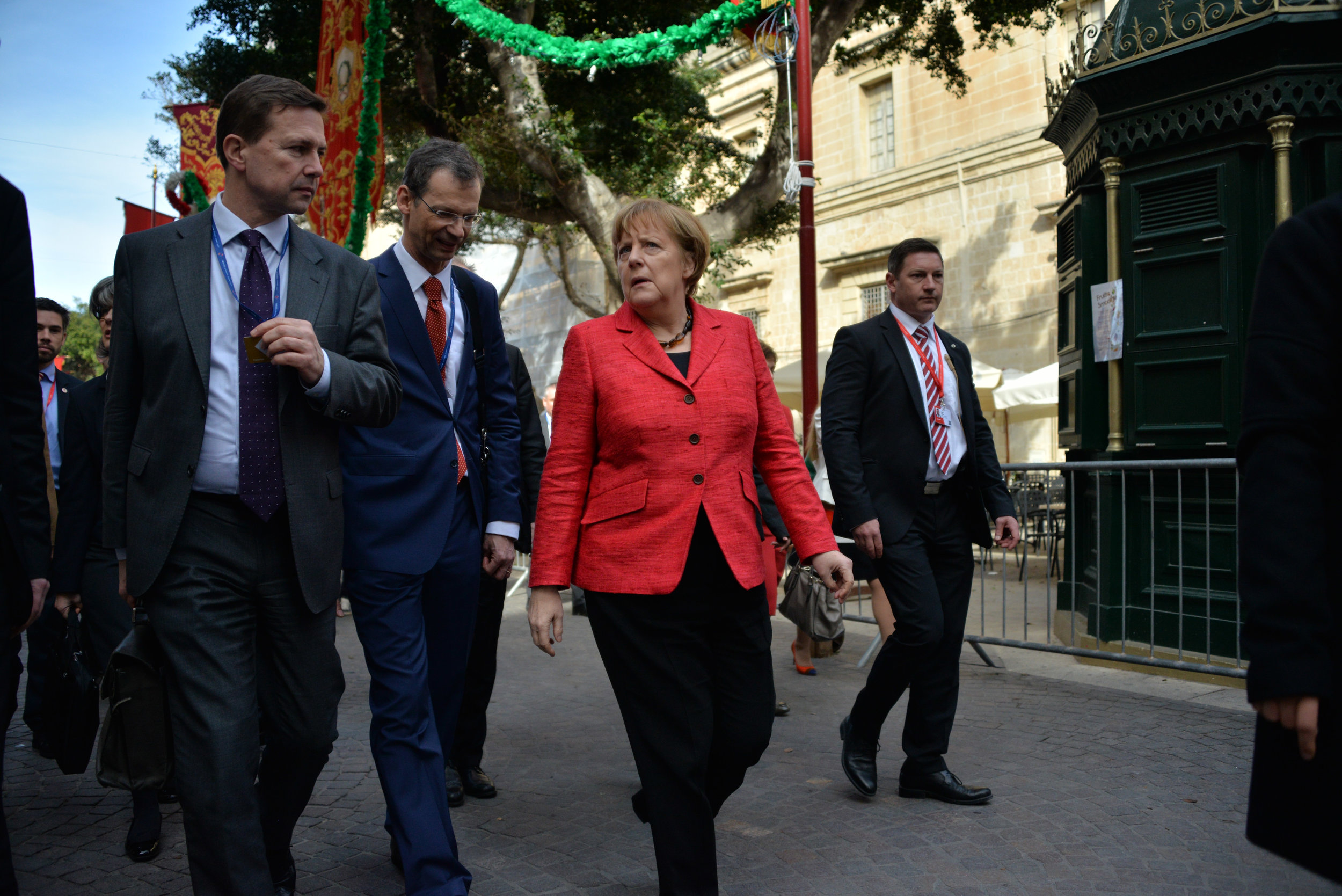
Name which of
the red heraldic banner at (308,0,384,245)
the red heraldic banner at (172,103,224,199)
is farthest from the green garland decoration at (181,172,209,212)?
the red heraldic banner at (308,0,384,245)

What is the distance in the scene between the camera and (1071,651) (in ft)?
22.1

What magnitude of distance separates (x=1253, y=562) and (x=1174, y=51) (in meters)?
5.75

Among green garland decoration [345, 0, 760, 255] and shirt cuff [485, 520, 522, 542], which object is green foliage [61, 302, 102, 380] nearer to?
green garland decoration [345, 0, 760, 255]

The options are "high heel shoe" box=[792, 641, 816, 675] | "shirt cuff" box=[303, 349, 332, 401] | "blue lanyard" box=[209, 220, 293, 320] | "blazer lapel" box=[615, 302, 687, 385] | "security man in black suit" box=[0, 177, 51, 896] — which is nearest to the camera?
"security man in black suit" box=[0, 177, 51, 896]

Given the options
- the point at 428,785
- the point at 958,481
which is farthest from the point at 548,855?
the point at 958,481

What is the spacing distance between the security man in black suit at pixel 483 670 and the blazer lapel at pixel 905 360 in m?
1.50

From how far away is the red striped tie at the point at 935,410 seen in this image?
→ 430cm

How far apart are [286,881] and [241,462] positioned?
1.33m

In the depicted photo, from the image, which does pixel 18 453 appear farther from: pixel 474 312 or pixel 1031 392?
pixel 1031 392

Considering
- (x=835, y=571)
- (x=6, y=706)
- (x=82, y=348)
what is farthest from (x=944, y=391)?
(x=82, y=348)

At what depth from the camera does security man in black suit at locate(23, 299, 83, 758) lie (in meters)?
4.66

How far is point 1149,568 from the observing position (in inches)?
267

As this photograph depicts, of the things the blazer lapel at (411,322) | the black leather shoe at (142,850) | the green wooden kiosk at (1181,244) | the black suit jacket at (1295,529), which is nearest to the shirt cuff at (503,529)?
the blazer lapel at (411,322)

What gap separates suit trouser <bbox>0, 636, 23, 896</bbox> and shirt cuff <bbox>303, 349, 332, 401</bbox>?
744mm
